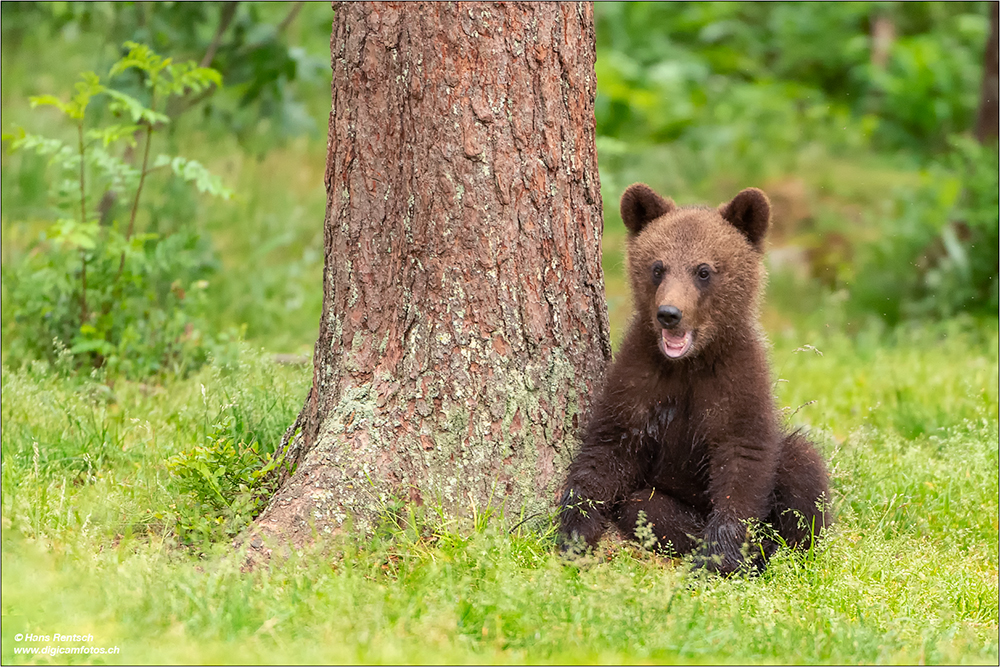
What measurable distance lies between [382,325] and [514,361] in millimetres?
560

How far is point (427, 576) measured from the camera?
12.1ft

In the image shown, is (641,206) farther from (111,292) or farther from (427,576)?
(111,292)

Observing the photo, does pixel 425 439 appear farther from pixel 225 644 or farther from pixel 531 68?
pixel 531 68

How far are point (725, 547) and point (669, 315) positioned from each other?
0.94m

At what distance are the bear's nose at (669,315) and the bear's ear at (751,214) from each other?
2.04 feet

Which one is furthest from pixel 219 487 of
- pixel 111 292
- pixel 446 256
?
pixel 111 292

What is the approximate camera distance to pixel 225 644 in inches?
128

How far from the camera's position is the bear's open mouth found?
4309 mm

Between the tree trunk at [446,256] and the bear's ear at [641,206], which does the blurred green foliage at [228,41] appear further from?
the bear's ear at [641,206]

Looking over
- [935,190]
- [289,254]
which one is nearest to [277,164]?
[289,254]

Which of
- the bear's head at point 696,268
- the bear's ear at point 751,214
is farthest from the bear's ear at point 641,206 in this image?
the bear's ear at point 751,214

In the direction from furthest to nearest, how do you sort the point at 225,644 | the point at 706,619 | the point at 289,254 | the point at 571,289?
the point at 289,254, the point at 571,289, the point at 706,619, the point at 225,644

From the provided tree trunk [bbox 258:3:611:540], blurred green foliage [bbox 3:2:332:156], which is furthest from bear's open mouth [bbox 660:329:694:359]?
blurred green foliage [bbox 3:2:332:156]

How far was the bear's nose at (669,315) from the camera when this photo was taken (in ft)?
14.0
